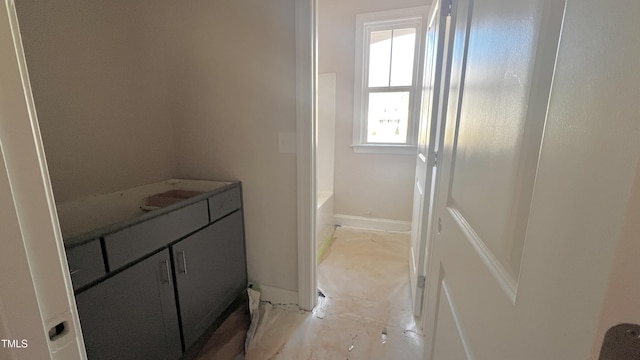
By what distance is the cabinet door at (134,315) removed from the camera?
0.89 meters

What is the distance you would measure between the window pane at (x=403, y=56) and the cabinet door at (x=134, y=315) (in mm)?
2619

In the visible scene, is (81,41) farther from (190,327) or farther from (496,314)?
(496,314)

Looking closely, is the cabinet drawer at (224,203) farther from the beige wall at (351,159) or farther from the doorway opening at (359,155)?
the beige wall at (351,159)

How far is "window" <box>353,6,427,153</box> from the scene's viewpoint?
2588mm

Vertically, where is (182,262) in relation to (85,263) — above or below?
below

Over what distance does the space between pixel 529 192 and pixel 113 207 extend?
1.82 meters

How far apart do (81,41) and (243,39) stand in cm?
80

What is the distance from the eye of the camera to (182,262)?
1241mm

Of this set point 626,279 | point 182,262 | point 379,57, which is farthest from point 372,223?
point 626,279

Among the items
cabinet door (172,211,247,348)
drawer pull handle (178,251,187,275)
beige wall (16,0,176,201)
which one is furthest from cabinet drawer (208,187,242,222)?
beige wall (16,0,176,201)

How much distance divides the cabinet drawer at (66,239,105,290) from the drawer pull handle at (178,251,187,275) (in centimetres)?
34

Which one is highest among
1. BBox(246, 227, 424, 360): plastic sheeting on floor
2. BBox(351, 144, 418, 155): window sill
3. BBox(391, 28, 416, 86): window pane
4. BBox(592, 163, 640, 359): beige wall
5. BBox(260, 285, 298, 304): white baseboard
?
BBox(391, 28, 416, 86): window pane

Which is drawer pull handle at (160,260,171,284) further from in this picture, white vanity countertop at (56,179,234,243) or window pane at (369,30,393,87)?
window pane at (369,30,393,87)

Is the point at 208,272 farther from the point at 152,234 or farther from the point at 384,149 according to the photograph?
the point at 384,149
